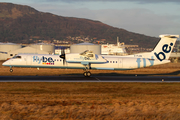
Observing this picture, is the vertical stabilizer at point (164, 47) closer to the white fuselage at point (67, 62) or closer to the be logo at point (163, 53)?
the be logo at point (163, 53)

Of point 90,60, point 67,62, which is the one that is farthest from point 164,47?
point 67,62

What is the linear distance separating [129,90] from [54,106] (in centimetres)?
966

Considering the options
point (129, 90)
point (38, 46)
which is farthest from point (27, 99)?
point (38, 46)

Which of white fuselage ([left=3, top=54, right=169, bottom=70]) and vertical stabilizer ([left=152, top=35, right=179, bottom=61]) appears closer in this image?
white fuselage ([left=3, top=54, right=169, bottom=70])

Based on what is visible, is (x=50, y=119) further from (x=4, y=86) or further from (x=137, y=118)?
(x=4, y=86)

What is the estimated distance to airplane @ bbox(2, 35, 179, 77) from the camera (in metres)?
31.8

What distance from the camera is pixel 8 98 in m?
17.1

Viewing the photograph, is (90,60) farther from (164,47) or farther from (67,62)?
(164,47)

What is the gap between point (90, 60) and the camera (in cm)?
3197

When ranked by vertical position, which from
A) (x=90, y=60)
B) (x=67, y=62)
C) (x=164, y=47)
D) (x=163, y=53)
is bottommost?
(x=67, y=62)

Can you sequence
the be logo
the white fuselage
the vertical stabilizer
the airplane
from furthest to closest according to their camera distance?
the be logo → the vertical stabilizer → the white fuselage → the airplane

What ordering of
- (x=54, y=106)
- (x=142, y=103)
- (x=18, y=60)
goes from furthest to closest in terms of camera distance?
(x=18, y=60) < (x=142, y=103) < (x=54, y=106)

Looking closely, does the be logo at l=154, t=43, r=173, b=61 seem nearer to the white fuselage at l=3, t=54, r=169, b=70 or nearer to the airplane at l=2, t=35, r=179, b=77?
the airplane at l=2, t=35, r=179, b=77

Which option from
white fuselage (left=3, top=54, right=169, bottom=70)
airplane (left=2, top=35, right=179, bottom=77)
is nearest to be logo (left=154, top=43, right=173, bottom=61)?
airplane (left=2, top=35, right=179, bottom=77)
